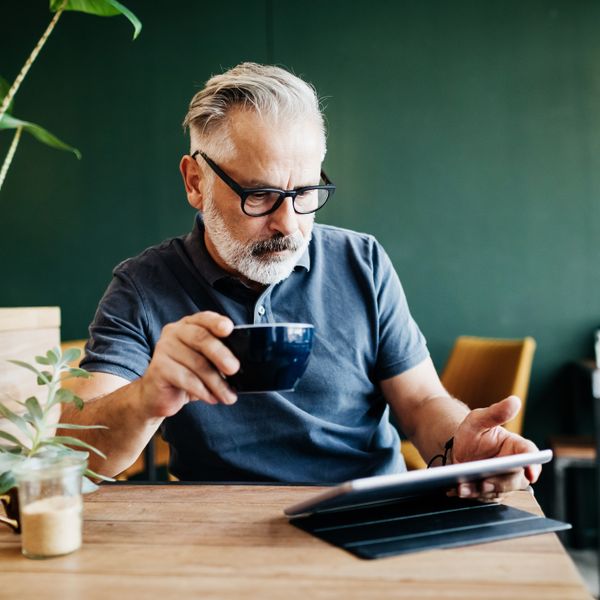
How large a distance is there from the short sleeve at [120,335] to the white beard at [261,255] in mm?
205

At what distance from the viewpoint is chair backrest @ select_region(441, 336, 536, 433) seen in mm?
2578

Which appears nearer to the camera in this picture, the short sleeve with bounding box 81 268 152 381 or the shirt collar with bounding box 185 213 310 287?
the short sleeve with bounding box 81 268 152 381

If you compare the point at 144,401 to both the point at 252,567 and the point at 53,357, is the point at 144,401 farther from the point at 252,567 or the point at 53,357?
the point at 252,567

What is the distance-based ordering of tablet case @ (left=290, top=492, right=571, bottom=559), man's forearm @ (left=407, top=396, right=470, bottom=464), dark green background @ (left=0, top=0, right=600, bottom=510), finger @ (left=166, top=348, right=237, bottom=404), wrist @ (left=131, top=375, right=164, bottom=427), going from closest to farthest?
tablet case @ (left=290, top=492, right=571, bottom=559) < finger @ (left=166, top=348, right=237, bottom=404) < wrist @ (left=131, top=375, right=164, bottom=427) < man's forearm @ (left=407, top=396, right=470, bottom=464) < dark green background @ (left=0, top=0, right=600, bottom=510)

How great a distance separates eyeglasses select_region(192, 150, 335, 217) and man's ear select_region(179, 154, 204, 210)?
0.12 m

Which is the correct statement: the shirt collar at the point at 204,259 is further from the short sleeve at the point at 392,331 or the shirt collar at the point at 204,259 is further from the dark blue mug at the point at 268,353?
the dark blue mug at the point at 268,353

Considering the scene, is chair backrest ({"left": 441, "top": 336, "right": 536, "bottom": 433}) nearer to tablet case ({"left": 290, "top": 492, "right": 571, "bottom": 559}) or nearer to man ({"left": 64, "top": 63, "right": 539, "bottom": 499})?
man ({"left": 64, "top": 63, "right": 539, "bottom": 499})

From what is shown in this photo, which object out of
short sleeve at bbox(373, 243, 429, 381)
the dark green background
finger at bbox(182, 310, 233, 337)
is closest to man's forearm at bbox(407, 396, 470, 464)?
short sleeve at bbox(373, 243, 429, 381)

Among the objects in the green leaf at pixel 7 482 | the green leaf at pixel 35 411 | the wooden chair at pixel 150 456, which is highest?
the green leaf at pixel 35 411

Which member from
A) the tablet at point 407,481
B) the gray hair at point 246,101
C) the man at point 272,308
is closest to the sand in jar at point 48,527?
the tablet at point 407,481

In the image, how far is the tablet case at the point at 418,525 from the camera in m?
0.73

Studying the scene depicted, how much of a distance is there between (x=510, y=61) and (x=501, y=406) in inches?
112

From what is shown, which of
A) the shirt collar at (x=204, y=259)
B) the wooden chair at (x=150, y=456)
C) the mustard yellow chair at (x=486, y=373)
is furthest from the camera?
the wooden chair at (x=150, y=456)

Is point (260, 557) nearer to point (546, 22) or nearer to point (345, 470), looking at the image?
point (345, 470)
